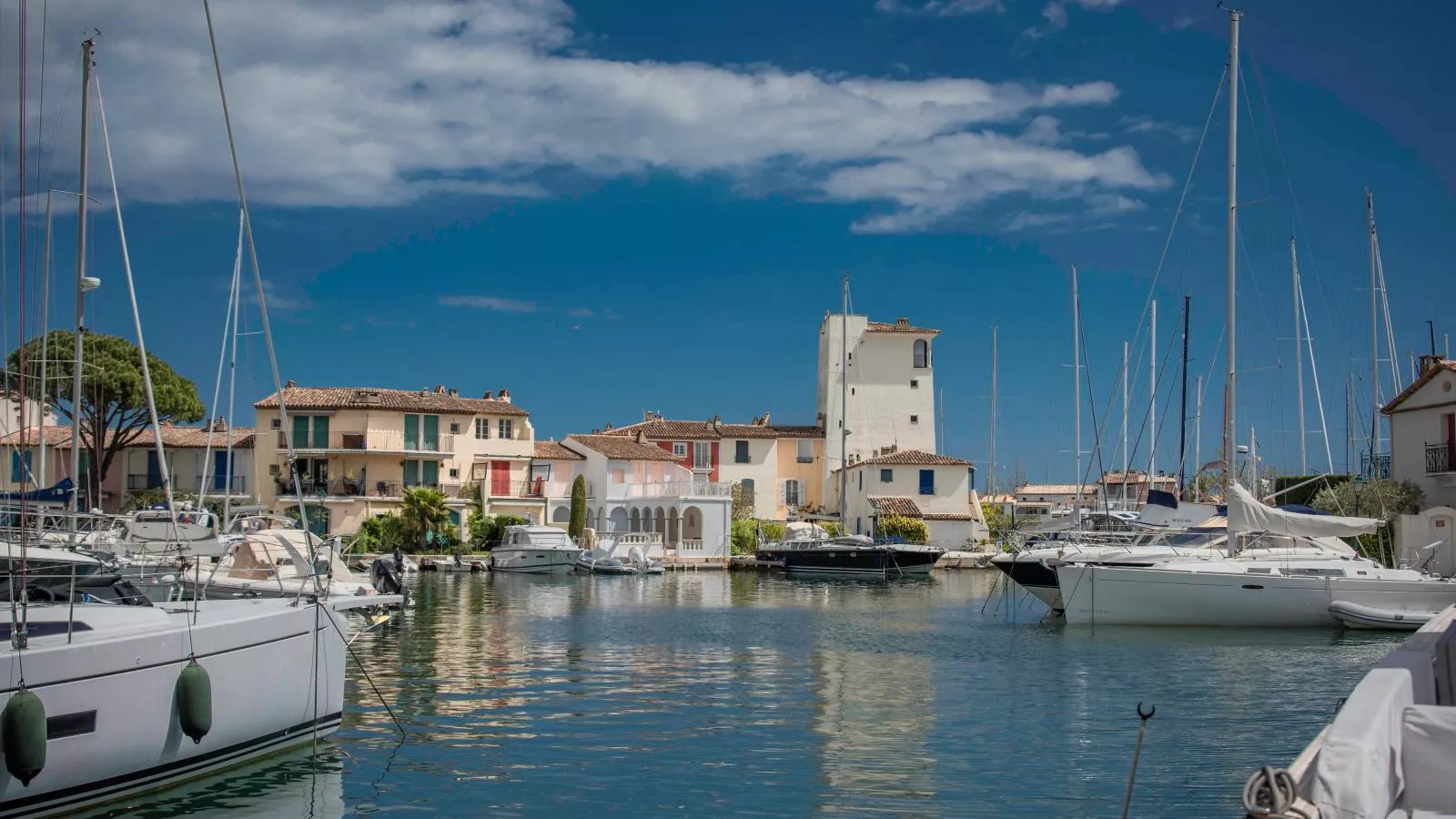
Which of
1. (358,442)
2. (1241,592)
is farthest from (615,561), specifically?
(1241,592)

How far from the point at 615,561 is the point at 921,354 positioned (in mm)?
30319

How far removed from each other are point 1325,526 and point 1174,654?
29.0ft

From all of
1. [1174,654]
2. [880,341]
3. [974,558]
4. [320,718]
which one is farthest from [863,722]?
[880,341]

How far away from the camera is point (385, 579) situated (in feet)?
120

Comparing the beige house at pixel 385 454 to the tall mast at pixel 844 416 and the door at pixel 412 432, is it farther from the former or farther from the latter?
the tall mast at pixel 844 416

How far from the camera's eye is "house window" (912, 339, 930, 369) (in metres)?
80.8

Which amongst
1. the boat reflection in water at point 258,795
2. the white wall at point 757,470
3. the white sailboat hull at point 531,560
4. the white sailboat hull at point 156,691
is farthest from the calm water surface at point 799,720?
the white wall at point 757,470

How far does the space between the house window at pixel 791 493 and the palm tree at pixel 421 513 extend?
24031mm

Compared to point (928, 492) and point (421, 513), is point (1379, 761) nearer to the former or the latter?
point (421, 513)

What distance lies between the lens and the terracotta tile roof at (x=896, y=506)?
230ft

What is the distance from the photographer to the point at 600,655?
83.1 ft

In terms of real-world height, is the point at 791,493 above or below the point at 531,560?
above

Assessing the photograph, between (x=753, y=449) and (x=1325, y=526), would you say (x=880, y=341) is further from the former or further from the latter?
(x=1325, y=526)

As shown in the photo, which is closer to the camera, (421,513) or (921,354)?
(421,513)
